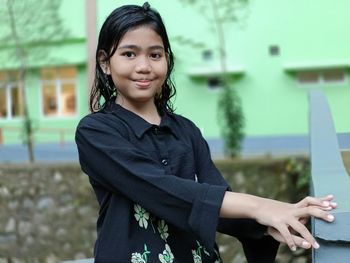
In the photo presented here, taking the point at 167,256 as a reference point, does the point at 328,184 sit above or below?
above

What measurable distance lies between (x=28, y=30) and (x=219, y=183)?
284 inches

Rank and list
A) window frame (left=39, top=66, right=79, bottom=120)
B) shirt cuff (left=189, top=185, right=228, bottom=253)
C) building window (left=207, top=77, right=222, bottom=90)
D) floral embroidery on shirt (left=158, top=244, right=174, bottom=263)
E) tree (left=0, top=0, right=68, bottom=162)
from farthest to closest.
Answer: window frame (left=39, top=66, right=79, bottom=120) < building window (left=207, top=77, right=222, bottom=90) < tree (left=0, top=0, right=68, bottom=162) < floral embroidery on shirt (left=158, top=244, right=174, bottom=263) < shirt cuff (left=189, top=185, right=228, bottom=253)

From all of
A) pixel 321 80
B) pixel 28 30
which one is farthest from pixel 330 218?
pixel 321 80

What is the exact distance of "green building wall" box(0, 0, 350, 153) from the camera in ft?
36.9

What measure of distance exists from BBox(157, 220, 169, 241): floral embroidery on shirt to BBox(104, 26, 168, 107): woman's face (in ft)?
0.99

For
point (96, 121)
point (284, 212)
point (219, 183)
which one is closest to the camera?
point (284, 212)

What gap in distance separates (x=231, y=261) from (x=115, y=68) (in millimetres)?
4288

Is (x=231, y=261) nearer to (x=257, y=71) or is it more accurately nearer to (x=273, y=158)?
(x=273, y=158)

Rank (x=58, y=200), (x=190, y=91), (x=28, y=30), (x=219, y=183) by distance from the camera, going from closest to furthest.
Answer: (x=219, y=183) < (x=58, y=200) < (x=28, y=30) < (x=190, y=91)

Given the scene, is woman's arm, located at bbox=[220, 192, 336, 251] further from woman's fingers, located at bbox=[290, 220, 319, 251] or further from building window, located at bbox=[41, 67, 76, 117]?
building window, located at bbox=[41, 67, 76, 117]

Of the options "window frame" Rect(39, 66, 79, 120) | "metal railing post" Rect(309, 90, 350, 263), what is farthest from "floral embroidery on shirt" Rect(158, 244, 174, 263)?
"window frame" Rect(39, 66, 79, 120)

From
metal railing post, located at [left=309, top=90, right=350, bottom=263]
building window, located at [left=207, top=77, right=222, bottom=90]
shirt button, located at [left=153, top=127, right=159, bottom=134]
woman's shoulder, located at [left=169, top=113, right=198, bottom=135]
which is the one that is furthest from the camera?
building window, located at [left=207, top=77, right=222, bottom=90]

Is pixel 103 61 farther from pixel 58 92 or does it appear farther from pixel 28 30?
pixel 58 92

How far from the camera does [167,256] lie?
1446 millimetres
